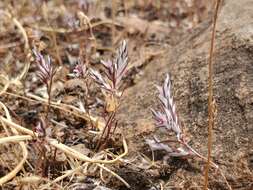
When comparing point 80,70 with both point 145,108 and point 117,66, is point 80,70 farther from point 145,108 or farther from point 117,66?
point 145,108

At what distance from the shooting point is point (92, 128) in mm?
2104

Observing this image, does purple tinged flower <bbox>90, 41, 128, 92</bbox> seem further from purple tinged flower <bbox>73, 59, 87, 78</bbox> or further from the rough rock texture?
the rough rock texture

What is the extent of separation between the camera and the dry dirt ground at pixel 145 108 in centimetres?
181

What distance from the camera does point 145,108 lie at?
222 centimetres

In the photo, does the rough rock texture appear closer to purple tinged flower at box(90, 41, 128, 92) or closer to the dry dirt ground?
the dry dirt ground

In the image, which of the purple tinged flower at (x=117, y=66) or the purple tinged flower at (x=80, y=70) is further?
the purple tinged flower at (x=80, y=70)

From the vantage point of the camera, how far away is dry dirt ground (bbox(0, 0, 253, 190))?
5.93 feet

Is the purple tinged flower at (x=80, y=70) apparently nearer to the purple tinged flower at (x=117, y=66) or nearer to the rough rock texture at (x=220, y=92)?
the purple tinged flower at (x=117, y=66)

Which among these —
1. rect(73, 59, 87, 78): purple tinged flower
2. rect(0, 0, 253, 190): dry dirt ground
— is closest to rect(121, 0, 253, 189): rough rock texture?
rect(0, 0, 253, 190): dry dirt ground

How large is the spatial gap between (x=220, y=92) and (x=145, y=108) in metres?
0.36


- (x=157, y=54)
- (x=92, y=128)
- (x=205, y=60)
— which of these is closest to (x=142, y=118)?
(x=92, y=128)

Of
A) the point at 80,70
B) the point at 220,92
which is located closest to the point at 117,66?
the point at 80,70

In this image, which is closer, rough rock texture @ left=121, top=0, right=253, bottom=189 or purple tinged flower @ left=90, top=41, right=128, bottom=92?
purple tinged flower @ left=90, top=41, right=128, bottom=92

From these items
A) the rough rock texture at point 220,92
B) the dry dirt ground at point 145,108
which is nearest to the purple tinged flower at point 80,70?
the dry dirt ground at point 145,108
